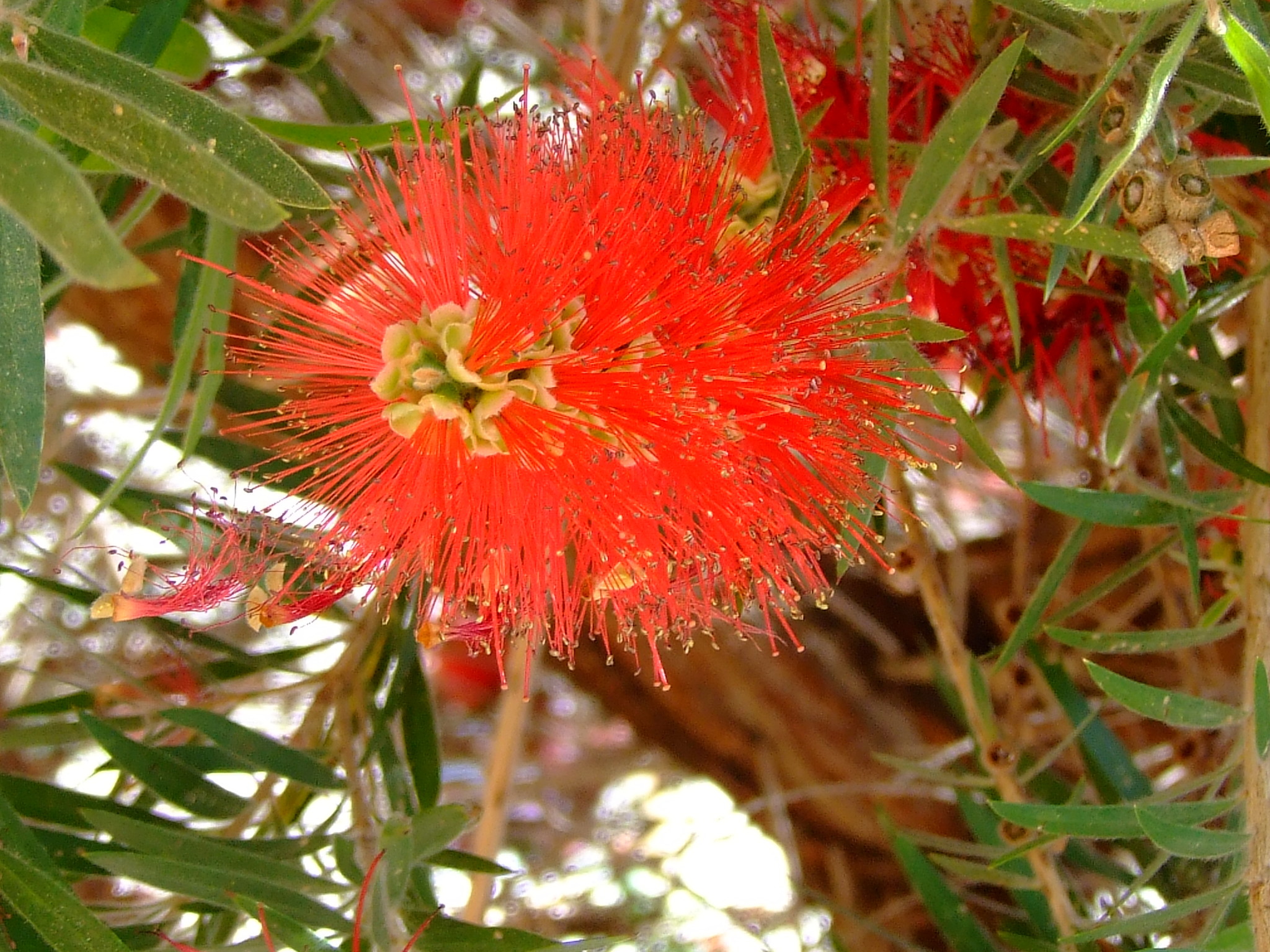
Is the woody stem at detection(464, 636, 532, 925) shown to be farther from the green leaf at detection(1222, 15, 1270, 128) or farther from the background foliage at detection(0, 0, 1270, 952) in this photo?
the green leaf at detection(1222, 15, 1270, 128)

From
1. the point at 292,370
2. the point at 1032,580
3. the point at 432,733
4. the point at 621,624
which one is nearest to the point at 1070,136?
the point at 621,624

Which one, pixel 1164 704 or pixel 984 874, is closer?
pixel 1164 704

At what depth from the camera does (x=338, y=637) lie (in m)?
1.29

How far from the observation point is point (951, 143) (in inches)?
33.6

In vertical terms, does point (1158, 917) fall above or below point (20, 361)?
below

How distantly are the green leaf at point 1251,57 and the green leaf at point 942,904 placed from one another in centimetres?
80

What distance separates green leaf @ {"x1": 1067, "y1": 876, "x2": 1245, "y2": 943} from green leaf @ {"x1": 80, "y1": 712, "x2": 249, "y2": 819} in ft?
2.34

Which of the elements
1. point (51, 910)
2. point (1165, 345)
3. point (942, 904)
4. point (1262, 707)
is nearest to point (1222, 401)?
point (1165, 345)

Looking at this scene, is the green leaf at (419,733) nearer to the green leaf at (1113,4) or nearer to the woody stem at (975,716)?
the woody stem at (975,716)

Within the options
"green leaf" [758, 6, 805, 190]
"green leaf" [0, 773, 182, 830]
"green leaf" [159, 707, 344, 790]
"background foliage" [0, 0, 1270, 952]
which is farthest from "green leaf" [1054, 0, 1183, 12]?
"green leaf" [0, 773, 182, 830]

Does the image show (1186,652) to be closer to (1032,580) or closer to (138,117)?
(1032,580)

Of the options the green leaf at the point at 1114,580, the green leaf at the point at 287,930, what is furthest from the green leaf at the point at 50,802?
the green leaf at the point at 1114,580

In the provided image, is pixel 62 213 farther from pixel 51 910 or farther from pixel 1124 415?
pixel 1124 415

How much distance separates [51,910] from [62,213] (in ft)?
1.75
